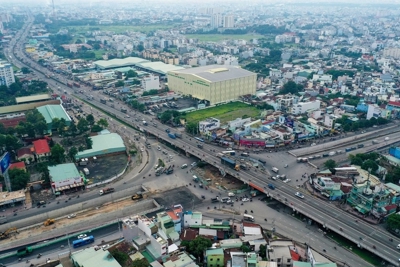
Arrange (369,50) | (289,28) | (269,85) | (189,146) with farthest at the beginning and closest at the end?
(289,28) < (369,50) < (269,85) < (189,146)

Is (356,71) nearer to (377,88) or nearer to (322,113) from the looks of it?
(377,88)

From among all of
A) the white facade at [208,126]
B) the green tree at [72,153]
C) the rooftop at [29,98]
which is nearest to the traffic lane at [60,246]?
the green tree at [72,153]

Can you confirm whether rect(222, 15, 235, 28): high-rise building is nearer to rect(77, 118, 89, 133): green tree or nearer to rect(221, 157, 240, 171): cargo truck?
rect(77, 118, 89, 133): green tree

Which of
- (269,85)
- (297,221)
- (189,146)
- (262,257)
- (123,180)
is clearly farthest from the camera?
(269,85)

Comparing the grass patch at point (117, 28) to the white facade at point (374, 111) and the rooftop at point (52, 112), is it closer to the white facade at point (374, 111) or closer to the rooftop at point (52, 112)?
the rooftop at point (52, 112)

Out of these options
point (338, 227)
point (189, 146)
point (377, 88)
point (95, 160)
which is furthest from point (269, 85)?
point (338, 227)

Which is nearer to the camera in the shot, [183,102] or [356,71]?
[183,102]

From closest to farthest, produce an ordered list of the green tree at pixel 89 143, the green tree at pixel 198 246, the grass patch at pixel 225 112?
the green tree at pixel 198 246, the green tree at pixel 89 143, the grass patch at pixel 225 112
